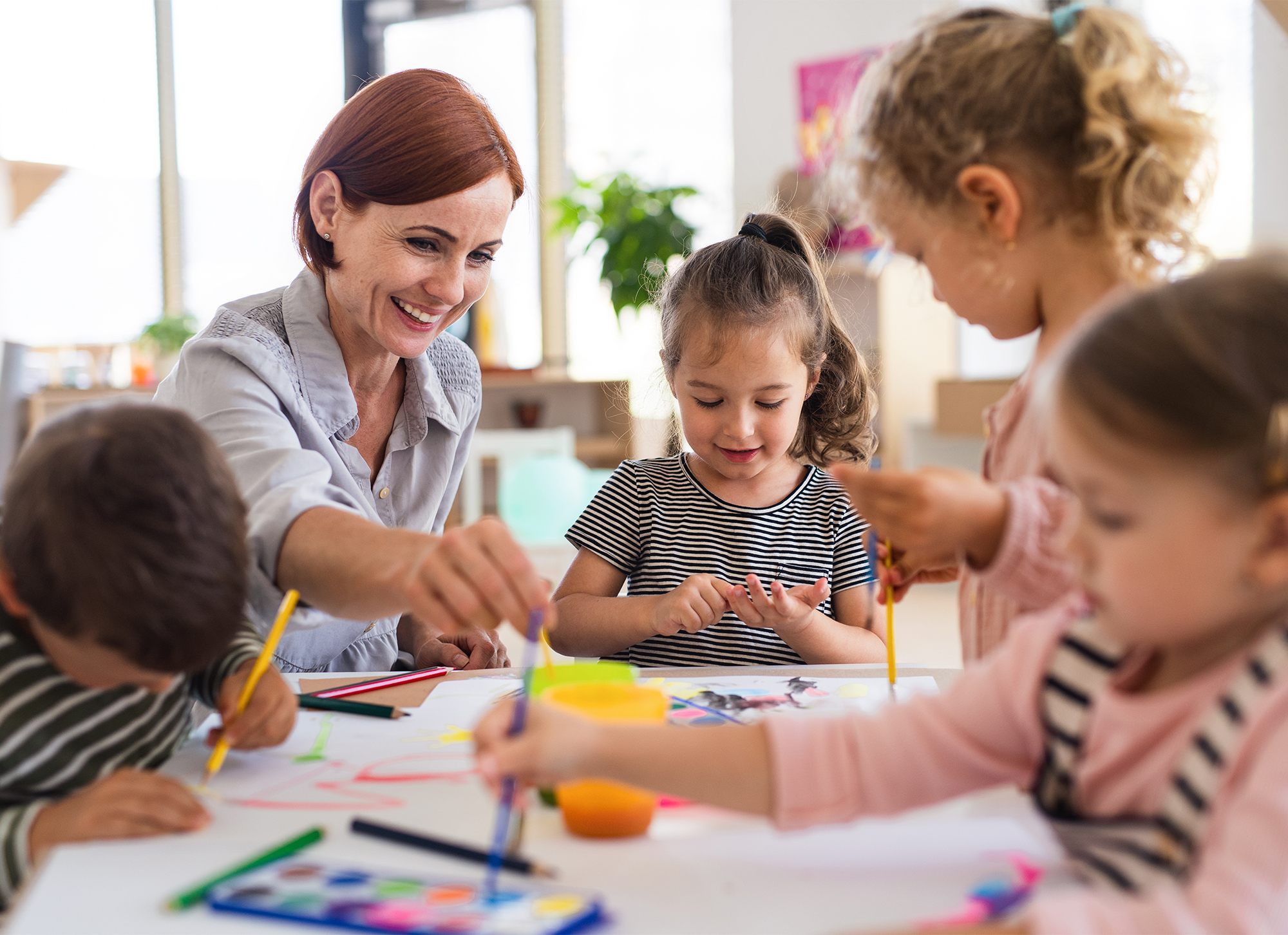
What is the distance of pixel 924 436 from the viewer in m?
4.09

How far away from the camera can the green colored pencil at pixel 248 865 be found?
546 mm

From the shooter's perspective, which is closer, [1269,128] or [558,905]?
[558,905]

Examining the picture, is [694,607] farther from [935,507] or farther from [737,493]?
[935,507]

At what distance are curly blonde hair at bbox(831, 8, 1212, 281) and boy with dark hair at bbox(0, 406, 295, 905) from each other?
1.89 ft

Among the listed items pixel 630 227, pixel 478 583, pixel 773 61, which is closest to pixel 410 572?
pixel 478 583

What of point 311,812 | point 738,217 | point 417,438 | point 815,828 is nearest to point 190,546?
point 311,812

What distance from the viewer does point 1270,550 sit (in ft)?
1.64

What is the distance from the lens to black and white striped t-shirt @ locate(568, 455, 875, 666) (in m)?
1.40

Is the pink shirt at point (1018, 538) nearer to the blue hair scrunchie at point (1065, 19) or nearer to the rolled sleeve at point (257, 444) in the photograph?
the blue hair scrunchie at point (1065, 19)

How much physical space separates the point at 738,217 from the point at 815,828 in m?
4.22

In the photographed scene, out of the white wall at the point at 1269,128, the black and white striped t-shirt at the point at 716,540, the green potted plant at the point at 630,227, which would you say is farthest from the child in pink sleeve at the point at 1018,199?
the green potted plant at the point at 630,227

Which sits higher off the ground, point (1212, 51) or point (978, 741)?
point (1212, 51)

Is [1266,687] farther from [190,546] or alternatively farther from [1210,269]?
[190,546]

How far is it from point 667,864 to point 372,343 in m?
0.97
